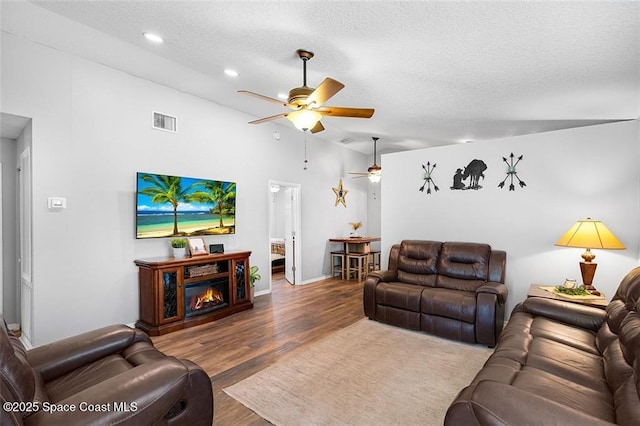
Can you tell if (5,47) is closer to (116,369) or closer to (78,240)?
(78,240)

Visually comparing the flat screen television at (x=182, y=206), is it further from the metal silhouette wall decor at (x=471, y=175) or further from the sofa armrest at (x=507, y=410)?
the sofa armrest at (x=507, y=410)

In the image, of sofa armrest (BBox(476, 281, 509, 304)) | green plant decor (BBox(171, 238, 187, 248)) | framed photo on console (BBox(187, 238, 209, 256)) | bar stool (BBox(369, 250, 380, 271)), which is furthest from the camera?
bar stool (BBox(369, 250, 380, 271))

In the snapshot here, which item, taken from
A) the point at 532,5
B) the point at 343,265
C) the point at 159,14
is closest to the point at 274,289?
the point at 343,265

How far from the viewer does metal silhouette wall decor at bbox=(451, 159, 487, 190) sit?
A: 449cm

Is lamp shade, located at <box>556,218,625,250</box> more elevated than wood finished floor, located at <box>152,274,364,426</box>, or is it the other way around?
lamp shade, located at <box>556,218,625,250</box>

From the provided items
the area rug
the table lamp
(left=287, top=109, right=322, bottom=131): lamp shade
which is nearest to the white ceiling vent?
(left=287, top=109, right=322, bottom=131): lamp shade

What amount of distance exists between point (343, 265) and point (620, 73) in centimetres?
552

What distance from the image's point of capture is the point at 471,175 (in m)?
4.58

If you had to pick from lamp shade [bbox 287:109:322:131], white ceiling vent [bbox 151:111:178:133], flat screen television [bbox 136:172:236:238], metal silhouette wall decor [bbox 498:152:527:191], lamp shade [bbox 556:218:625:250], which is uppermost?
white ceiling vent [bbox 151:111:178:133]

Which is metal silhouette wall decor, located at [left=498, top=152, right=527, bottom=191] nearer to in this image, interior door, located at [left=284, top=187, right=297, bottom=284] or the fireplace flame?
interior door, located at [left=284, top=187, right=297, bottom=284]

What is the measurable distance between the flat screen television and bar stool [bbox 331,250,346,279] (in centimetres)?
296

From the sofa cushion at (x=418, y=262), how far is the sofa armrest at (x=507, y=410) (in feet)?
9.64

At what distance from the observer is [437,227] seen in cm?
487

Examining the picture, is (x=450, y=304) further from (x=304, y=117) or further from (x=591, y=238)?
(x=304, y=117)
